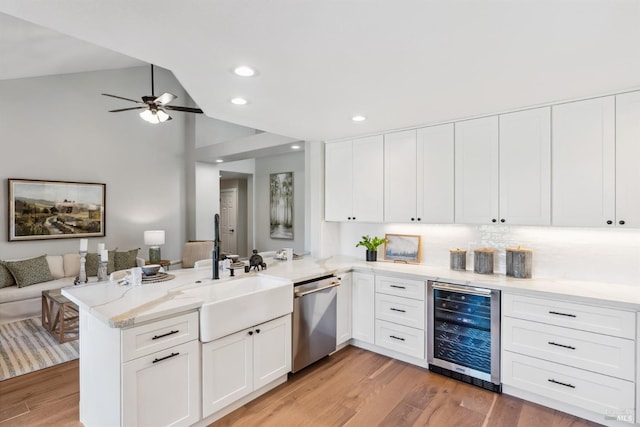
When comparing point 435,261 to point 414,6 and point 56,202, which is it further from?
point 56,202

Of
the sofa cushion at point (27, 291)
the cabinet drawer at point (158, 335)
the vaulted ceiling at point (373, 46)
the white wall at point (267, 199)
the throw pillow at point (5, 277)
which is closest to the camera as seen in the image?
the vaulted ceiling at point (373, 46)

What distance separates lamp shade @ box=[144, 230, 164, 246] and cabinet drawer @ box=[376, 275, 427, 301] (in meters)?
4.25

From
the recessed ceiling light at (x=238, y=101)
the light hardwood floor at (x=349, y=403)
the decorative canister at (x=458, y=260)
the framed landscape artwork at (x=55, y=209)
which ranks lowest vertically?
the light hardwood floor at (x=349, y=403)

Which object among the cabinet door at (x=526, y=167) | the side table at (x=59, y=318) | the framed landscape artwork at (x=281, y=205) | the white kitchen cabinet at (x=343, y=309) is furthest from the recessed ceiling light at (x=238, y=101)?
the framed landscape artwork at (x=281, y=205)

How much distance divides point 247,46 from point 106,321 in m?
1.67

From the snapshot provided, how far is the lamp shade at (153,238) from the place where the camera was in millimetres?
5809

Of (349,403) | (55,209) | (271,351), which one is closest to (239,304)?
(271,351)

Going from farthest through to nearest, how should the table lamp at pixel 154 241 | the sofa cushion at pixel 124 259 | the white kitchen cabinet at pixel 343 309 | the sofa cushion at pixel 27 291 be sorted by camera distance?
the table lamp at pixel 154 241
the sofa cushion at pixel 124 259
the sofa cushion at pixel 27 291
the white kitchen cabinet at pixel 343 309

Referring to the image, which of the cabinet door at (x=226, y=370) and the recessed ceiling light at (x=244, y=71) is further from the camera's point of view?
the cabinet door at (x=226, y=370)

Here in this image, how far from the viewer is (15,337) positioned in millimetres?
3811

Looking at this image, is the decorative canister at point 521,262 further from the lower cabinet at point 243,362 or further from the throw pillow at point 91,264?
Answer: the throw pillow at point 91,264

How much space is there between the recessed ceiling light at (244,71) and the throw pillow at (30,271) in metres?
4.56

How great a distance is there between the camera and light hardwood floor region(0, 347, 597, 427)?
7.65 ft

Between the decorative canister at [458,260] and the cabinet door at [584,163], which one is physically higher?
the cabinet door at [584,163]
